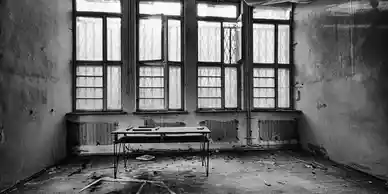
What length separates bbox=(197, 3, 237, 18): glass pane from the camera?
5.58 meters

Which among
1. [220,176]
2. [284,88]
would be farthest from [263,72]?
[220,176]

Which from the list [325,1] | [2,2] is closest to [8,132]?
[2,2]

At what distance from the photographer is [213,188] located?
321cm

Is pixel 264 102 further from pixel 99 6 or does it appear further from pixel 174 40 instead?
pixel 99 6

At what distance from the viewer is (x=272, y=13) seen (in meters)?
5.84

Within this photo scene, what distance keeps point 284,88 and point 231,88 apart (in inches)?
52.0

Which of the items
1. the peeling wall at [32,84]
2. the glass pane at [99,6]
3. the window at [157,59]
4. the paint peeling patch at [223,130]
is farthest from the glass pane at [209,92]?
the peeling wall at [32,84]

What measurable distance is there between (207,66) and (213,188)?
10.0 feet

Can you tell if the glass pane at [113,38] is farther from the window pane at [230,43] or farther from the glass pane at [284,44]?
the glass pane at [284,44]

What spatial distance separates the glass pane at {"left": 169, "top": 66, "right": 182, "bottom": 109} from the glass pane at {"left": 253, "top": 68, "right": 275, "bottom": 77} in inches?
71.1

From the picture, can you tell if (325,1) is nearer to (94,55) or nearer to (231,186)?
(231,186)

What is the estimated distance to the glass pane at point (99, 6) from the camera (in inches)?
207

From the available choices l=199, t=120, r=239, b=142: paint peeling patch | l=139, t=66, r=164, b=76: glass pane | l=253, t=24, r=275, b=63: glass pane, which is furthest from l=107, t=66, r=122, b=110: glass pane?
l=253, t=24, r=275, b=63: glass pane

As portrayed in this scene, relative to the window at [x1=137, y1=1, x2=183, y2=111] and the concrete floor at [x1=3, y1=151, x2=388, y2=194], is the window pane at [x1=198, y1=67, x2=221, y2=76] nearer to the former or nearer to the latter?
the window at [x1=137, y1=1, x2=183, y2=111]
